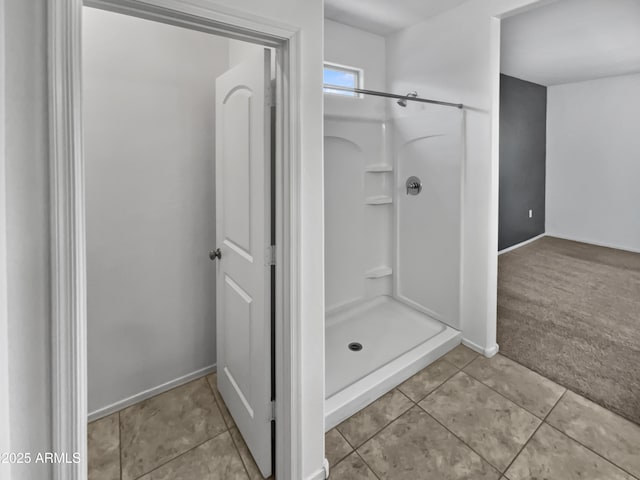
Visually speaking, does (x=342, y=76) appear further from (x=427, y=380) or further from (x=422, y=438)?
(x=422, y=438)

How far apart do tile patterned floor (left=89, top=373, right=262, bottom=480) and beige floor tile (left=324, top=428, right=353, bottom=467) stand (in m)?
0.35

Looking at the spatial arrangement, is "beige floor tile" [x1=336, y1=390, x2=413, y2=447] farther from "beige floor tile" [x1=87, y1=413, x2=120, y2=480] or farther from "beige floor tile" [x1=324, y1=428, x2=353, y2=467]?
"beige floor tile" [x1=87, y1=413, x2=120, y2=480]

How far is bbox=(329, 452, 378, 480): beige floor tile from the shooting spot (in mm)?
1466

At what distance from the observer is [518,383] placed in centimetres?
206

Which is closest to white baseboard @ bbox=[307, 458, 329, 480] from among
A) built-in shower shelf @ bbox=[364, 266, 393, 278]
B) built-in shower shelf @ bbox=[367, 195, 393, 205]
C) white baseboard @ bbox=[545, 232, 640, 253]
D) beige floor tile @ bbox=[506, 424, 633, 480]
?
beige floor tile @ bbox=[506, 424, 633, 480]

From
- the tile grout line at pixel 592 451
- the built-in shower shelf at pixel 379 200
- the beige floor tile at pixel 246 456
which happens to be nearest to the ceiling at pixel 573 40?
the built-in shower shelf at pixel 379 200

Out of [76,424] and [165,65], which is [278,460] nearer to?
[76,424]

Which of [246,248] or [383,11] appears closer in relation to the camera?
[246,248]

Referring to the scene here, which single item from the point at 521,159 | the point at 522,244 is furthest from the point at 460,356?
the point at 521,159

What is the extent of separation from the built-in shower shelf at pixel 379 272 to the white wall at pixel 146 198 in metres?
1.43

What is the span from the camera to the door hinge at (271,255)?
1390 millimetres

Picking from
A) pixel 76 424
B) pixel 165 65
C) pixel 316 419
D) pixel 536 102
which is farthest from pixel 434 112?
pixel 536 102

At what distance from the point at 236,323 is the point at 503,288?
302 cm

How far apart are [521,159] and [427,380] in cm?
418
